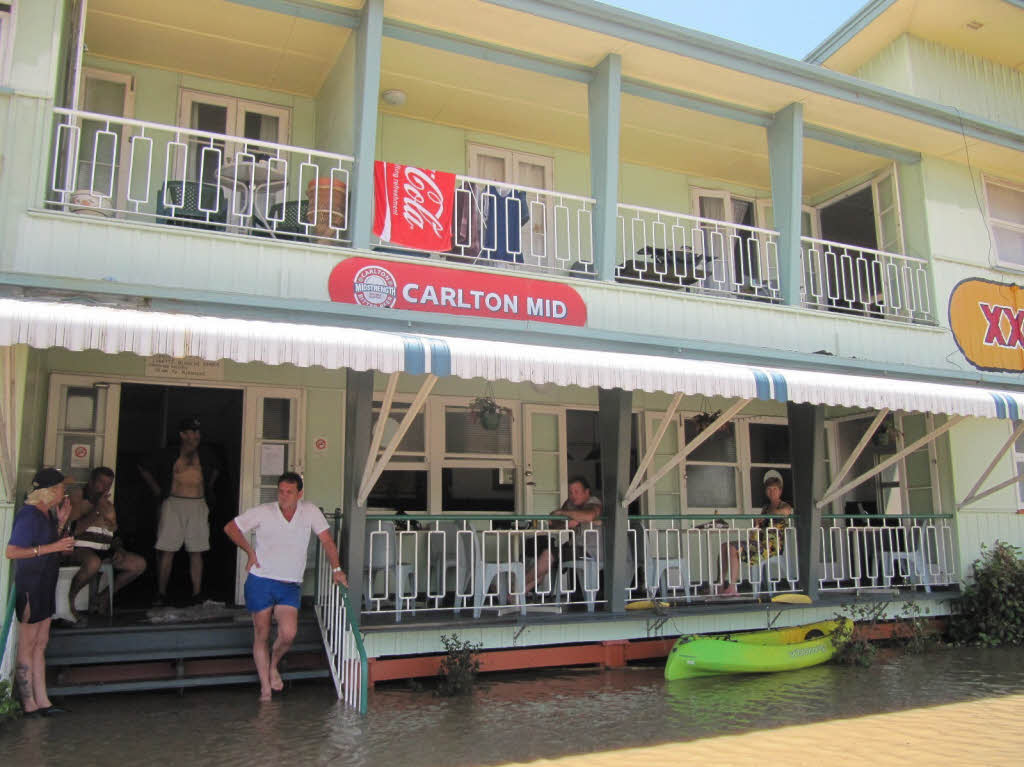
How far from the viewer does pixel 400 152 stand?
1027 cm

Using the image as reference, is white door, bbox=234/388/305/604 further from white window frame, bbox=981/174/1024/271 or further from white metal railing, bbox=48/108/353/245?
white window frame, bbox=981/174/1024/271

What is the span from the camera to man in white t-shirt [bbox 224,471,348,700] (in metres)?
6.67

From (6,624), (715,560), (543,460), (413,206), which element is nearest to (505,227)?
(413,206)

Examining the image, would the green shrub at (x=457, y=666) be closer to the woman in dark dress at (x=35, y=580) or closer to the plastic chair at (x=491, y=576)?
the plastic chair at (x=491, y=576)

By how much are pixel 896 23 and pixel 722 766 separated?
1095cm

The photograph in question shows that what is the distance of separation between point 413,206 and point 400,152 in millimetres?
2390

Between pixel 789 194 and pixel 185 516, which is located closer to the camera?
pixel 185 516

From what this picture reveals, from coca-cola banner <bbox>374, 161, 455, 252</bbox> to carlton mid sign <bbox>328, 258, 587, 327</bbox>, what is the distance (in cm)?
37

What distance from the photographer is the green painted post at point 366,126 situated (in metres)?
7.70

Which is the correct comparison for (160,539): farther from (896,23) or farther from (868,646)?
(896,23)

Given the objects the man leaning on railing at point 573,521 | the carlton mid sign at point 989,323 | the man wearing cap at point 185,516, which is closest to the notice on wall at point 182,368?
the man wearing cap at point 185,516

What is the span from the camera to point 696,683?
7.68 m

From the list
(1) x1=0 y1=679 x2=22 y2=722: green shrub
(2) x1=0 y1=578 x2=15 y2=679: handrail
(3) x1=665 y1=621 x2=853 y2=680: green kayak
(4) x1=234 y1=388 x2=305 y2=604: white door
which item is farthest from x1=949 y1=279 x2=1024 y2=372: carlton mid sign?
(1) x1=0 y1=679 x2=22 y2=722: green shrub

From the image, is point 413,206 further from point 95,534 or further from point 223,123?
point 95,534
